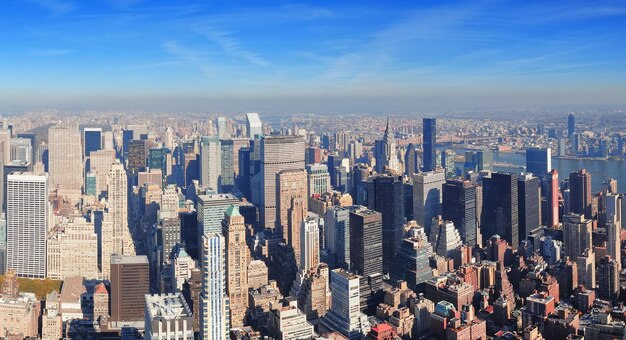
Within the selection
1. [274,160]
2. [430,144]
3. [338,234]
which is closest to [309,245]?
[338,234]

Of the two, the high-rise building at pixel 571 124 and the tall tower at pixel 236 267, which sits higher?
the high-rise building at pixel 571 124

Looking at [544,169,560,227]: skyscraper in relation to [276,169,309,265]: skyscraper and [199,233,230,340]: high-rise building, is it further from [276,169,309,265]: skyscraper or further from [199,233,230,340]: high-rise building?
[199,233,230,340]: high-rise building

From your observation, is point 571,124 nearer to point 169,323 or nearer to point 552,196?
point 552,196

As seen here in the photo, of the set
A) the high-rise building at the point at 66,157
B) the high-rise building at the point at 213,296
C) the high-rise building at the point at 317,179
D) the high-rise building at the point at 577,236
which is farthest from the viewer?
the high-rise building at the point at 66,157

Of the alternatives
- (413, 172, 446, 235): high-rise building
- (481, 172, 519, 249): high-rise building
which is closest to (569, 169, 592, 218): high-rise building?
(481, 172, 519, 249): high-rise building

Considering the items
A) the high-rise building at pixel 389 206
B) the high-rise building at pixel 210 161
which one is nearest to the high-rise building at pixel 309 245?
the high-rise building at pixel 389 206

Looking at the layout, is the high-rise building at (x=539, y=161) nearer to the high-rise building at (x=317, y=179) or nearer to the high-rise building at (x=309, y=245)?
the high-rise building at (x=317, y=179)

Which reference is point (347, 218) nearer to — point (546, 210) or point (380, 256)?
point (380, 256)
